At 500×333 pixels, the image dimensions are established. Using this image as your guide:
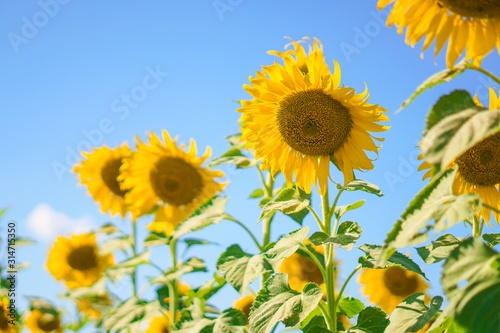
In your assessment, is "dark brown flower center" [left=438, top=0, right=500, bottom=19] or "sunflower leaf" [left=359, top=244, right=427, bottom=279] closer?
"dark brown flower center" [left=438, top=0, right=500, bottom=19]

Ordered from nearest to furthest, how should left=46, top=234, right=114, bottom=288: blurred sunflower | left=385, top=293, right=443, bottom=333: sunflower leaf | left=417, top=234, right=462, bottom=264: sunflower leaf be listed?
left=385, top=293, right=443, bottom=333: sunflower leaf
left=417, top=234, right=462, bottom=264: sunflower leaf
left=46, top=234, right=114, bottom=288: blurred sunflower

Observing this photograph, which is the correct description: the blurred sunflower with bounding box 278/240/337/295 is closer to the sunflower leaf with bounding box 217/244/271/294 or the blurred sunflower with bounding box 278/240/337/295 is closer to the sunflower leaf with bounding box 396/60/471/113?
the sunflower leaf with bounding box 217/244/271/294

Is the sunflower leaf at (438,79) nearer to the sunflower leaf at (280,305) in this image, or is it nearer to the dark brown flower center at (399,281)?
the sunflower leaf at (280,305)

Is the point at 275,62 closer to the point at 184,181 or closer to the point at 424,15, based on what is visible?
the point at 424,15

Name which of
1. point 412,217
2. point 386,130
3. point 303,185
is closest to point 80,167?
point 303,185

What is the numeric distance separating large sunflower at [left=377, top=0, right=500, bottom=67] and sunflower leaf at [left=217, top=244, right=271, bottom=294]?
4.25 feet

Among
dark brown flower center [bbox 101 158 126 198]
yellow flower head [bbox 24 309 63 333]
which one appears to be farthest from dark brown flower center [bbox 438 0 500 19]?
yellow flower head [bbox 24 309 63 333]

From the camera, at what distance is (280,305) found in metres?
2.62

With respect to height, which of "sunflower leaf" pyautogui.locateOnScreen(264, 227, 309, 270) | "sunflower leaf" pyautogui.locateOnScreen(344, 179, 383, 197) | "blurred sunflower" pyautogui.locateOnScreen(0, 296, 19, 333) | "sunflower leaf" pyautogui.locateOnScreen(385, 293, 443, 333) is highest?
"blurred sunflower" pyautogui.locateOnScreen(0, 296, 19, 333)

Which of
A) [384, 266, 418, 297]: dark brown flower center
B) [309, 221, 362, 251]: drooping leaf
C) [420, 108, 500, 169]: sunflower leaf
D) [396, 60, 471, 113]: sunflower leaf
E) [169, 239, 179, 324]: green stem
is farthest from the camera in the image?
[384, 266, 418, 297]: dark brown flower center

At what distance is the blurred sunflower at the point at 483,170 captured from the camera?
2791 millimetres

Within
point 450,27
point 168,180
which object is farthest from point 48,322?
point 450,27

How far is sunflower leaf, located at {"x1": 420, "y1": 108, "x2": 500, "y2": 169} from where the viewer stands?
1.44 meters

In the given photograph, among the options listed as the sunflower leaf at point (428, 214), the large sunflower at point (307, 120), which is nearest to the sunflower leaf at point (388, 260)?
the large sunflower at point (307, 120)
